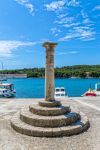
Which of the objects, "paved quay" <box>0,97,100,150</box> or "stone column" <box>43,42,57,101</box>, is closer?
"paved quay" <box>0,97,100,150</box>

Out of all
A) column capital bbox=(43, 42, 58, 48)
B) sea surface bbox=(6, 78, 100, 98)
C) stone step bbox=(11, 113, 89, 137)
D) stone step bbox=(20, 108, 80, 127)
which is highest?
column capital bbox=(43, 42, 58, 48)

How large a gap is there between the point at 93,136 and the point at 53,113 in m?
2.25

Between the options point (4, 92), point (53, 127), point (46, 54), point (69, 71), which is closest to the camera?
point (53, 127)

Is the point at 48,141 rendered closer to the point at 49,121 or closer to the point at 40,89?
the point at 49,121

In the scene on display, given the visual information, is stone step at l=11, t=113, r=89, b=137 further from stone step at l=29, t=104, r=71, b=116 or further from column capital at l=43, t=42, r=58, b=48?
column capital at l=43, t=42, r=58, b=48

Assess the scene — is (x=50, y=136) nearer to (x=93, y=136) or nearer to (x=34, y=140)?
(x=34, y=140)

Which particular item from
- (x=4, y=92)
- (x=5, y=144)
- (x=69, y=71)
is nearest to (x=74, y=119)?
(x=5, y=144)

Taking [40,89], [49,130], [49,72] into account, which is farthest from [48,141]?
[40,89]

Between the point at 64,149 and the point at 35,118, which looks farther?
the point at 35,118

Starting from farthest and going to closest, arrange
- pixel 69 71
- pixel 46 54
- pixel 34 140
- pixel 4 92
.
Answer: pixel 69 71 → pixel 4 92 → pixel 46 54 → pixel 34 140

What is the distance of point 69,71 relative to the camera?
162500mm

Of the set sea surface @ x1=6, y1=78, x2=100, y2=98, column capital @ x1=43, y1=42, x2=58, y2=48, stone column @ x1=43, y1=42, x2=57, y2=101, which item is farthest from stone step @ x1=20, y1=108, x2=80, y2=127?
sea surface @ x1=6, y1=78, x2=100, y2=98

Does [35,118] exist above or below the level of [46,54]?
below

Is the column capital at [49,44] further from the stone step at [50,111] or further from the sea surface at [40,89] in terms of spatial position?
the sea surface at [40,89]
